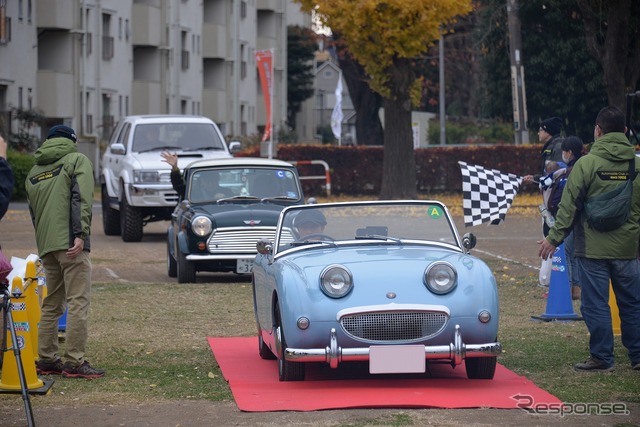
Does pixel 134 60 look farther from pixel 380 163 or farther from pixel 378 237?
pixel 378 237

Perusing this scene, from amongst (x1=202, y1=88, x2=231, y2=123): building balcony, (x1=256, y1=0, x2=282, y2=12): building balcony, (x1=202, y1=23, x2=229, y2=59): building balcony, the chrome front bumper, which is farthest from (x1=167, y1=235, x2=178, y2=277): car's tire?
(x1=256, y1=0, x2=282, y2=12): building balcony

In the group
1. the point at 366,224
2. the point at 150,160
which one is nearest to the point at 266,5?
the point at 150,160

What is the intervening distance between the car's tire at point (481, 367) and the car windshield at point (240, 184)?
7.91m

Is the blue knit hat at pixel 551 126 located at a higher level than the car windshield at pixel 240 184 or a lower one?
higher

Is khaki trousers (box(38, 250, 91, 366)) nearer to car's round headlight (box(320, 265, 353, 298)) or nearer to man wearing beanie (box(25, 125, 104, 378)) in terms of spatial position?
man wearing beanie (box(25, 125, 104, 378))

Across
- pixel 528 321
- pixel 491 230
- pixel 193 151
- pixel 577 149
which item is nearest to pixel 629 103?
pixel 577 149

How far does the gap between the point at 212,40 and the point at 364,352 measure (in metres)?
53.2

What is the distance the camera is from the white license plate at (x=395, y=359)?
789cm

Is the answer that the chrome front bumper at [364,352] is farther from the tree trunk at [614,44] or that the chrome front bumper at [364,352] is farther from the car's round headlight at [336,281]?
the tree trunk at [614,44]

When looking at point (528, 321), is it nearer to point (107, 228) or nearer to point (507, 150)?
point (107, 228)

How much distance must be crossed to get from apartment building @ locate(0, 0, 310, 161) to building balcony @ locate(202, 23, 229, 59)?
0.16 ft

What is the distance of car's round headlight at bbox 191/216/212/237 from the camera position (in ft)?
49.9

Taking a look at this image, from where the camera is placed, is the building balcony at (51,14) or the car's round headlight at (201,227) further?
the building balcony at (51,14)

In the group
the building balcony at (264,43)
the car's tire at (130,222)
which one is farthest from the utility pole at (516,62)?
the building balcony at (264,43)
